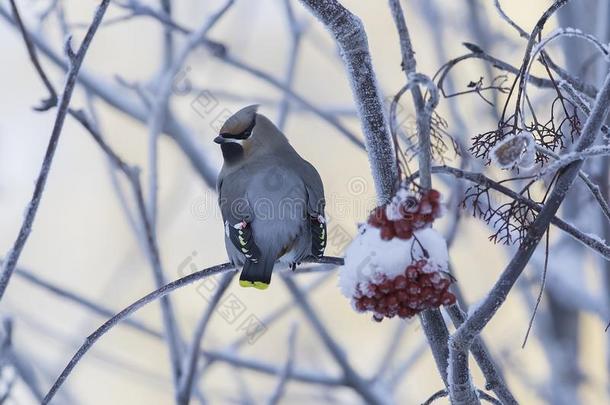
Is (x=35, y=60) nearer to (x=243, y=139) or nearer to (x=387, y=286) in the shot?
(x=387, y=286)

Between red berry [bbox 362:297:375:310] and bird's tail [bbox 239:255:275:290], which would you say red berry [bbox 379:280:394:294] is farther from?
bird's tail [bbox 239:255:275:290]

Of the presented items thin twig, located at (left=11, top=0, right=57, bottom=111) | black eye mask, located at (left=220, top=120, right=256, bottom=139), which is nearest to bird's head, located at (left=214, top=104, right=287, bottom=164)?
black eye mask, located at (left=220, top=120, right=256, bottom=139)

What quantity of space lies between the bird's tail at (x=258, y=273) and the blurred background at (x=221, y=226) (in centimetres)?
57

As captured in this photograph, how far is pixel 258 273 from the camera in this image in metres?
2.54

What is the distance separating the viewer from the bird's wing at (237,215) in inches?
101

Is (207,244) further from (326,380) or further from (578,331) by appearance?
(326,380)

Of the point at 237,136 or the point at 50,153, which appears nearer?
the point at 50,153

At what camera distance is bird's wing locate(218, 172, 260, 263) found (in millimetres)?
2574

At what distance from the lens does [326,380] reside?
3.21 m

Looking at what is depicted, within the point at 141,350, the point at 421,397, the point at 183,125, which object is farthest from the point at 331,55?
the point at 141,350

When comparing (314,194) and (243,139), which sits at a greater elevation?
(243,139)

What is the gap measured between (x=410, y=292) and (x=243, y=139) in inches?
62.4

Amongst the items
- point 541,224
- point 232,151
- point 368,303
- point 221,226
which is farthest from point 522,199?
point 221,226

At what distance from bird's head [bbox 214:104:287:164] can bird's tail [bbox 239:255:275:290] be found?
1.38ft
